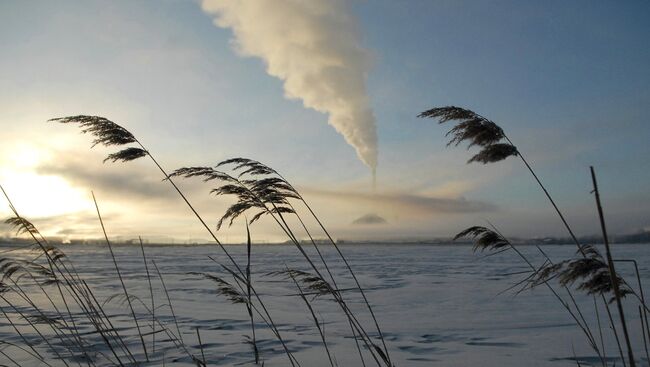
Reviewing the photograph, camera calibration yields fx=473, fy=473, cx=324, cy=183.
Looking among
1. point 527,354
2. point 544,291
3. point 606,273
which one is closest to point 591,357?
point 527,354

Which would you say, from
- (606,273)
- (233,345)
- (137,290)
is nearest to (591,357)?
(606,273)

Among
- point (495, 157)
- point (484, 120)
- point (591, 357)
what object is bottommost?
point (591, 357)

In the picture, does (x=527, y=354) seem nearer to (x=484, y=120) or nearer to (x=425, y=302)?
(x=484, y=120)

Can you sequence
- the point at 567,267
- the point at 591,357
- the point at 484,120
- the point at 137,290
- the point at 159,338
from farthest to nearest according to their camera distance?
the point at 137,290, the point at 159,338, the point at 591,357, the point at 484,120, the point at 567,267

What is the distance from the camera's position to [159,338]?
6.84 metres

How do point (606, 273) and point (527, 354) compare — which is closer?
point (606, 273)

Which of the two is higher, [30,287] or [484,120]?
[484,120]

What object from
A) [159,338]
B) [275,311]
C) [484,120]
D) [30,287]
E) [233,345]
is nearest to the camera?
[484,120]

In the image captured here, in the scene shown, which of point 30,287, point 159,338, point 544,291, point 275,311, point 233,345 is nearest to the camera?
point 233,345

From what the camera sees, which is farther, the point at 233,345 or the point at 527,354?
the point at 233,345

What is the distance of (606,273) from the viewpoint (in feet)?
9.38

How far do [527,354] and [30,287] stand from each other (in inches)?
600

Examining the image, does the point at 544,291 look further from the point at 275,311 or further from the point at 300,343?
the point at 300,343

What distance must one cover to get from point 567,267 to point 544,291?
11290 mm
